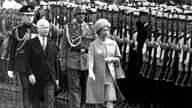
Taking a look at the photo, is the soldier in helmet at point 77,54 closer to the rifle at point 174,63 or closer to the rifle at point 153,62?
the rifle at point 153,62

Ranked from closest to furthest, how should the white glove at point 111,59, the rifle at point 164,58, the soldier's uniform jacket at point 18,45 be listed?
1. the white glove at point 111,59
2. the soldier's uniform jacket at point 18,45
3. the rifle at point 164,58

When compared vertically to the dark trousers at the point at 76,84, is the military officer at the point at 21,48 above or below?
above

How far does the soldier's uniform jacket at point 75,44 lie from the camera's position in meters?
21.9

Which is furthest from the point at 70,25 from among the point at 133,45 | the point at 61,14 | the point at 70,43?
the point at 61,14

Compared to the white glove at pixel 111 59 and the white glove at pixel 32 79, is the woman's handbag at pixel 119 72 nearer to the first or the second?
the white glove at pixel 111 59

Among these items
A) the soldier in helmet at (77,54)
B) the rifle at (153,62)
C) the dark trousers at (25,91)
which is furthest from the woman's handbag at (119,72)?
the rifle at (153,62)

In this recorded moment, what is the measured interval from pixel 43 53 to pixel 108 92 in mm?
1463

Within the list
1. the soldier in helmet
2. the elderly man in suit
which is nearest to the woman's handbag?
the elderly man in suit

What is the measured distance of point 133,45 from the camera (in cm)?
2356

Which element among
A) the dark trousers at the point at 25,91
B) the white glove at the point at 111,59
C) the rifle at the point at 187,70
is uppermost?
the white glove at the point at 111,59

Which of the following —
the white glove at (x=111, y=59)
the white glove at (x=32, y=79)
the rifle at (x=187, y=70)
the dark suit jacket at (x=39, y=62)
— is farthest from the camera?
the rifle at (x=187, y=70)

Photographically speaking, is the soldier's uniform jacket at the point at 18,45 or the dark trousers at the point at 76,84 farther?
the soldier's uniform jacket at the point at 18,45

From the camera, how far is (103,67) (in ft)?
66.6

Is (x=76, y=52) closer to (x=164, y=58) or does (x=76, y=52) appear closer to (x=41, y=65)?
(x=41, y=65)
